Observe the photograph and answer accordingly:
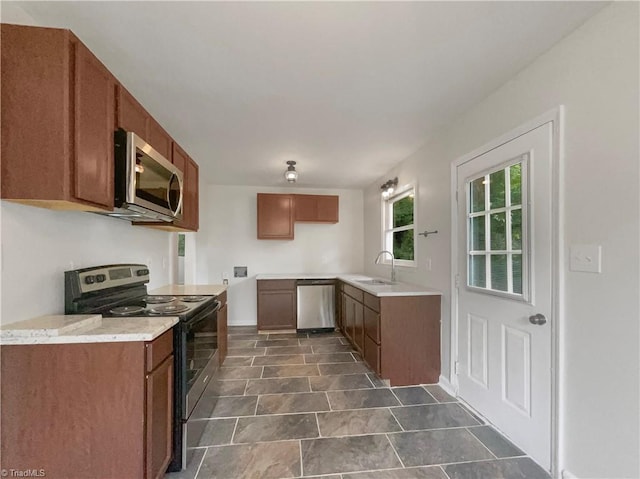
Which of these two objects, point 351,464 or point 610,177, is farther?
point 351,464

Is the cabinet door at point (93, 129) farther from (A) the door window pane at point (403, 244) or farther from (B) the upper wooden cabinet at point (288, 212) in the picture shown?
(B) the upper wooden cabinet at point (288, 212)

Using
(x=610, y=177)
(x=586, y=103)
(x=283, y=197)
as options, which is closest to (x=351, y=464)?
(x=610, y=177)

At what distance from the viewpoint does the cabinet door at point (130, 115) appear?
1624 mm

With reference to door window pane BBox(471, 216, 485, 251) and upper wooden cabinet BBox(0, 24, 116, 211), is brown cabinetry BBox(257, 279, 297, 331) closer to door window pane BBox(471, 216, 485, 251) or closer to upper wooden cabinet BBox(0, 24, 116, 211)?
door window pane BBox(471, 216, 485, 251)

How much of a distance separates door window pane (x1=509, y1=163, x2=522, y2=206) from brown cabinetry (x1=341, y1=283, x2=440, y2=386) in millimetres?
1190

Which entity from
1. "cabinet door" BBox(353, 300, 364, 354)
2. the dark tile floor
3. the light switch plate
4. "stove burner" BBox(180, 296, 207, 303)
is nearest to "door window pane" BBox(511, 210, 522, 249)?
the light switch plate

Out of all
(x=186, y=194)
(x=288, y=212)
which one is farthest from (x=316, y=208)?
(x=186, y=194)

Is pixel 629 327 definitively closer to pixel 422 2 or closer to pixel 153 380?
pixel 422 2

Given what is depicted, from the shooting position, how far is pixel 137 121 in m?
1.82

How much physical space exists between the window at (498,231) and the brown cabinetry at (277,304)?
2.74 metres

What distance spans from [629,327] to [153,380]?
2163 mm

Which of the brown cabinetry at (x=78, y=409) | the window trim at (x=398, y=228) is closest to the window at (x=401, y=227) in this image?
the window trim at (x=398, y=228)

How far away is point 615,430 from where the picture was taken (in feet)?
4.26

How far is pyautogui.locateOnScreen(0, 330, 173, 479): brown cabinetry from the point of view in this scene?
1228mm
